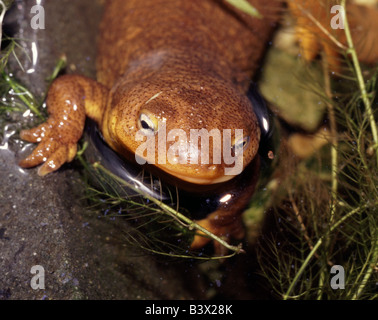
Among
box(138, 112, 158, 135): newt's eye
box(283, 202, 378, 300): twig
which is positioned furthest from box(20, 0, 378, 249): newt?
box(283, 202, 378, 300): twig

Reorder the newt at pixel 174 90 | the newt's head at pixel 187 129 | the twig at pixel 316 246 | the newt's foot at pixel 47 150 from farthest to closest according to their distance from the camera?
the newt's foot at pixel 47 150 < the twig at pixel 316 246 < the newt at pixel 174 90 < the newt's head at pixel 187 129

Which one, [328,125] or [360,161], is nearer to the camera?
[360,161]

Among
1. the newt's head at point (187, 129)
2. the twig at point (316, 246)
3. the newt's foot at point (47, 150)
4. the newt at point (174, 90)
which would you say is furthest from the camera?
the newt's foot at point (47, 150)

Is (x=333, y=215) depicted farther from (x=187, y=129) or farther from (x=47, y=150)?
(x=47, y=150)

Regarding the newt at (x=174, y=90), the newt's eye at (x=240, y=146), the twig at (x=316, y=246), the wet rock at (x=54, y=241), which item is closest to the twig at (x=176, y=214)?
the newt at (x=174, y=90)

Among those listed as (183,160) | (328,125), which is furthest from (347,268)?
(183,160)

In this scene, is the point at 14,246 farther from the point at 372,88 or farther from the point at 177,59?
the point at 372,88

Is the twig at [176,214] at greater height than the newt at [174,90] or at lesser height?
lesser

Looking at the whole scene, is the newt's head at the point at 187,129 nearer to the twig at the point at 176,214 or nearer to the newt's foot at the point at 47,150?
the twig at the point at 176,214
